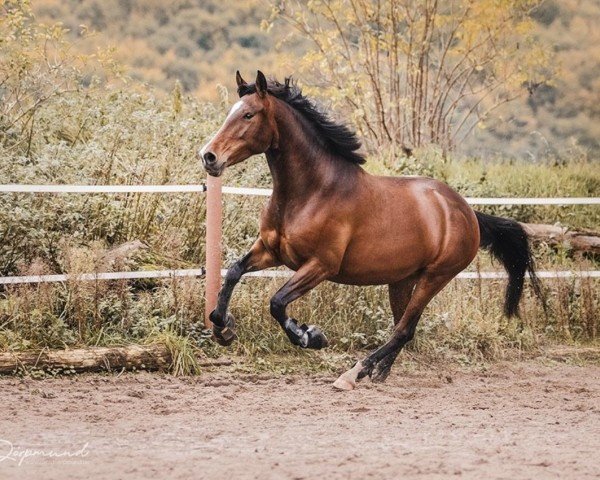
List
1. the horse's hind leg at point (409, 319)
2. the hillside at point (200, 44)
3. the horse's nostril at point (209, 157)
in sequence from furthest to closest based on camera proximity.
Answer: the hillside at point (200, 44), the horse's hind leg at point (409, 319), the horse's nostril at point (209, 157)

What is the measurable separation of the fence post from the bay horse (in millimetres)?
1021

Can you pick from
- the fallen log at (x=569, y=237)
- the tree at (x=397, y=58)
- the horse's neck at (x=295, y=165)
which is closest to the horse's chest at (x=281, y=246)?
the horse's neck at (x=295, y=165)

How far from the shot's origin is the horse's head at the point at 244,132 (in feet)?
20.6

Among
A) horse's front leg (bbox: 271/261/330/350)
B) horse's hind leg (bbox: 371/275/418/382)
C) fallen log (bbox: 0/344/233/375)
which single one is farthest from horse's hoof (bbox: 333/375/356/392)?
fallen log (bbox: 0/344/233/375)

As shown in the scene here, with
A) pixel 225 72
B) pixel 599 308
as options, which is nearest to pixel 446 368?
pixel 599 308

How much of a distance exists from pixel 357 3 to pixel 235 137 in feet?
26.7

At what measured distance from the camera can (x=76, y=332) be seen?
25.3 feet

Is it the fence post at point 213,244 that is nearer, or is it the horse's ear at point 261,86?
the horse's ear at point 261,86

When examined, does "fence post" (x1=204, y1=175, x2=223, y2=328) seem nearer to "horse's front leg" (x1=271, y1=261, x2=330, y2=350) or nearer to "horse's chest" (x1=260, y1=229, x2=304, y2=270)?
"horse's chest" (x1=260, y1=229, x2=304, y2=270)

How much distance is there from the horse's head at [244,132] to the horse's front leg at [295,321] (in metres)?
0.92

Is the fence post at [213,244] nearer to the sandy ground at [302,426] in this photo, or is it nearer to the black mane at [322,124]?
the sandy ground at [302,426]

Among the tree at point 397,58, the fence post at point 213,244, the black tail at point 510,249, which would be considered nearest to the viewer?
the fence post at point 213,244

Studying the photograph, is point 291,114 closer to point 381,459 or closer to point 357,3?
point 381,459

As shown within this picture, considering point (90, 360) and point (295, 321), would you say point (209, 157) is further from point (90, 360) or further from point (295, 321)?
point (90, 360)
